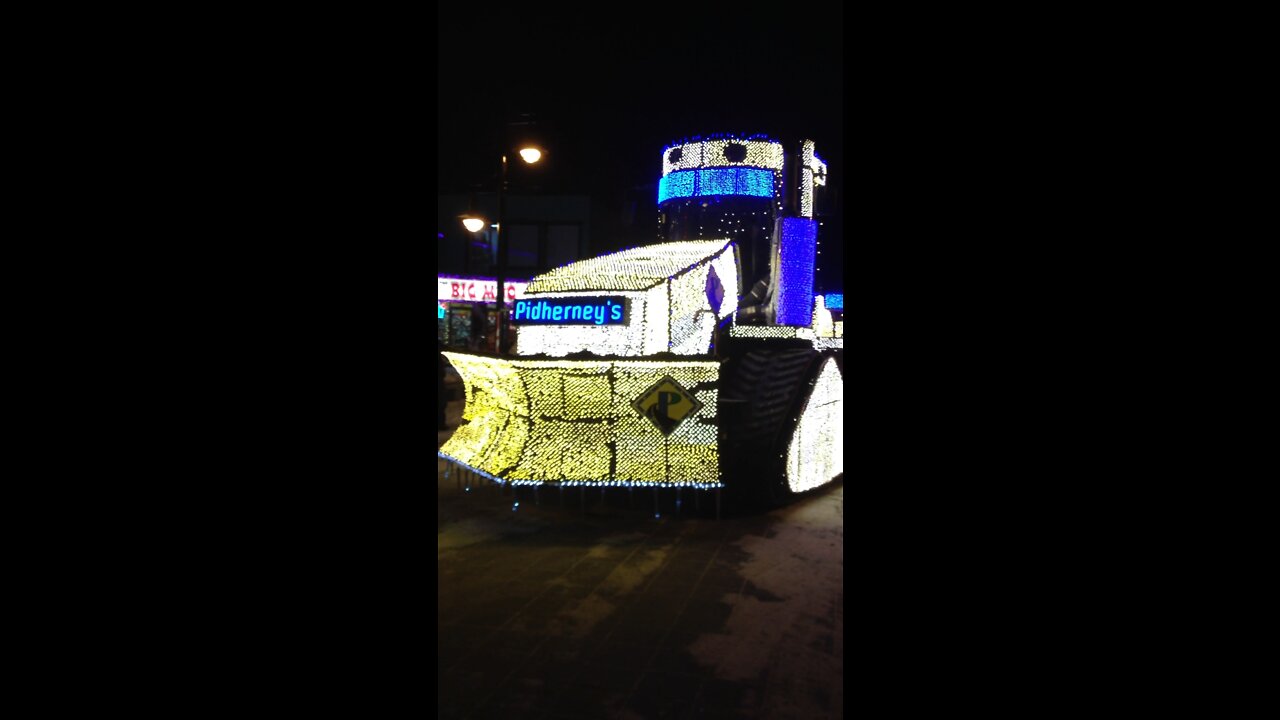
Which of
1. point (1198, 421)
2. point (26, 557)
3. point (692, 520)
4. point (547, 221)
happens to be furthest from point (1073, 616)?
point (547, 221)

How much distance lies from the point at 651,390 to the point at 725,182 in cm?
602

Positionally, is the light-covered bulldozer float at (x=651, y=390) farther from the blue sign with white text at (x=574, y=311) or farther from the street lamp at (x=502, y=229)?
the street lamp at (x=502, y=229)

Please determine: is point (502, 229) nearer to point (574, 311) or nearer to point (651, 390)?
point (574, 311)

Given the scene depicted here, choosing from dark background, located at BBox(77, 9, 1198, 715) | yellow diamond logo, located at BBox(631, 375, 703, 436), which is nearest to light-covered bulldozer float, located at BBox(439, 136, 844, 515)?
yellow diamond logo, located at BBox(631, 375, 703, 436)

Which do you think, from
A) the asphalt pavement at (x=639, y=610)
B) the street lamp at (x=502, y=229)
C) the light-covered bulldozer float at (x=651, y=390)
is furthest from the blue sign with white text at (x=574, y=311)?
the asphalt pavement at (x=639, y=610)

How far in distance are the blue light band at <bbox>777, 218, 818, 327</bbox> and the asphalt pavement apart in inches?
188

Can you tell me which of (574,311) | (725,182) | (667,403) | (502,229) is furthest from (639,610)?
(725,182)

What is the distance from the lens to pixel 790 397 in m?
11.1

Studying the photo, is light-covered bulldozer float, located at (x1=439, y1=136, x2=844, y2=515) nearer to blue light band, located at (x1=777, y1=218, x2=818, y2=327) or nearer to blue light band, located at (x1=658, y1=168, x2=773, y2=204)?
blue light band, located at (x1=777, y1=218, x2=818, y2=327)

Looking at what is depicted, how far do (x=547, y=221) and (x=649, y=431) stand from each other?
82.0 ft

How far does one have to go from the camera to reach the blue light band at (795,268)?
14.0 m

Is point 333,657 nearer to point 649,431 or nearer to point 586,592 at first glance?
point 586,592

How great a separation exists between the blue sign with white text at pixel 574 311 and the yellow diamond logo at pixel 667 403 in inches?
47.7

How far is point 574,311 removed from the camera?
10.5 metres
